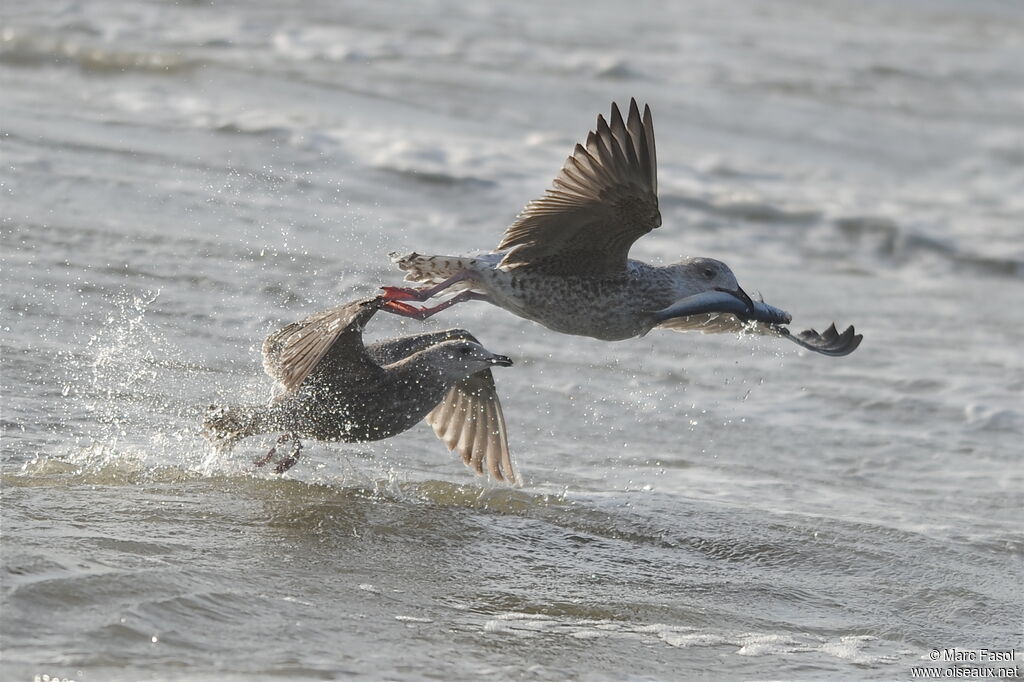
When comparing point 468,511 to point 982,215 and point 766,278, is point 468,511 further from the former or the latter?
point 982,215

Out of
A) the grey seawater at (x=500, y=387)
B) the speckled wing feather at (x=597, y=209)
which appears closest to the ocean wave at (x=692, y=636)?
the grey seawater at (x=500, y=387)

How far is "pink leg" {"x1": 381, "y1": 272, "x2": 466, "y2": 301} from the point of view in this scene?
236 inches

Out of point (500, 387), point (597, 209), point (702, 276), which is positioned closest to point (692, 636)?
point (597, 209)

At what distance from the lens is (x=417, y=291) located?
240 inches

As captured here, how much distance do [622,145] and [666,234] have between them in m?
5.62

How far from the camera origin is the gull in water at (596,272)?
600cm

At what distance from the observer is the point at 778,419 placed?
786 cm

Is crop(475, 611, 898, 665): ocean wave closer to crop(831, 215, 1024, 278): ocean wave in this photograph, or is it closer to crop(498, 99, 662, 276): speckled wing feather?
crop(498, 99, 662, 276): speckled wing feather

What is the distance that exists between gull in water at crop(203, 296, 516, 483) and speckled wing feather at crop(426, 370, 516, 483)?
17 millimetres

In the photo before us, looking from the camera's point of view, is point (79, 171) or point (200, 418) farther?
point (79, 171)

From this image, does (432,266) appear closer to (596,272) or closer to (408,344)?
(408,344)

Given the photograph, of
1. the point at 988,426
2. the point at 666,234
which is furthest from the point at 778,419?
the point at 666,234

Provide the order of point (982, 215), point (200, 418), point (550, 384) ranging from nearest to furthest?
1. point (200, 418)
2. point (550, 384)
3. point (982, 215)

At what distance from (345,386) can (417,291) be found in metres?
0.52
